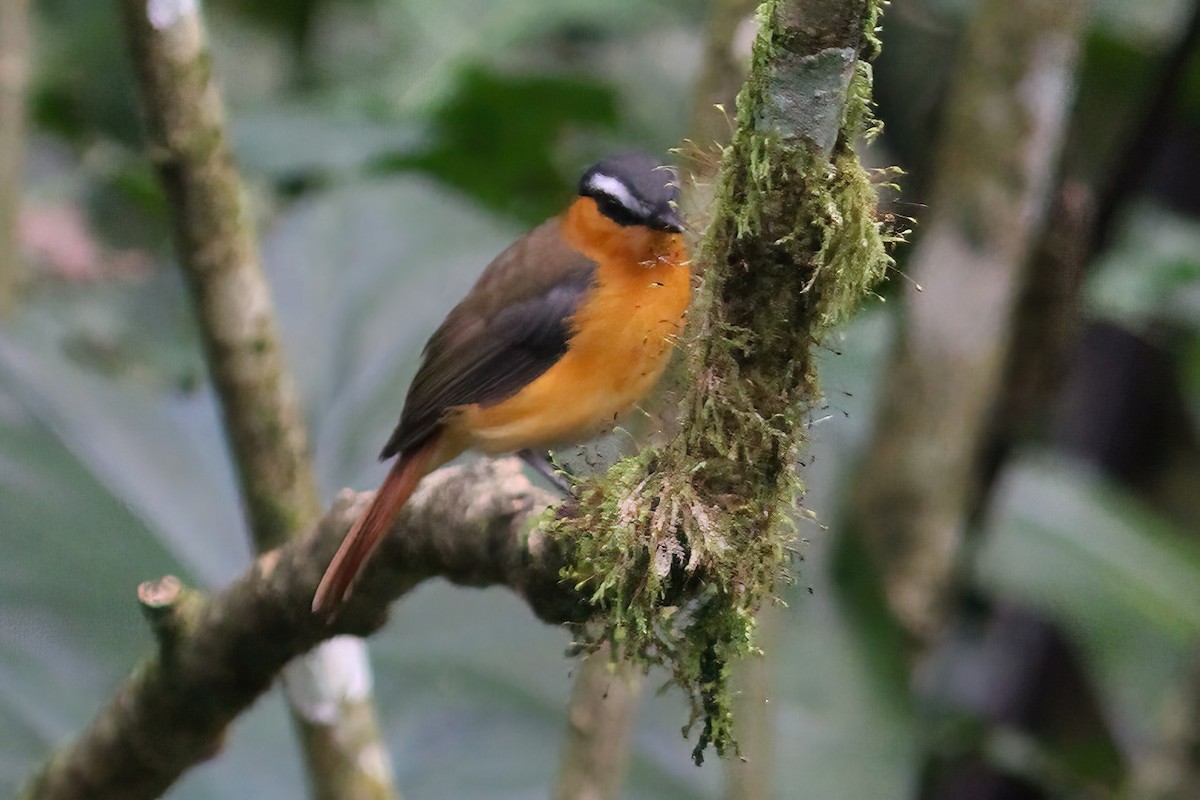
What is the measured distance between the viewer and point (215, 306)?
1.59 meters

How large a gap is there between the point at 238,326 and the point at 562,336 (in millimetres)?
410

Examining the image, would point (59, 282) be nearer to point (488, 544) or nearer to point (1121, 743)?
point (488, 544)

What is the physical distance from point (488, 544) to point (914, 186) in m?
1.99

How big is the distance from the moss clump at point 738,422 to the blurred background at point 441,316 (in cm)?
61

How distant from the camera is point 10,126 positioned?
8.30 feet

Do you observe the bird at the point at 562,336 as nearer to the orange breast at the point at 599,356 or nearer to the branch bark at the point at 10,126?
the orange breast at the point at 599,356

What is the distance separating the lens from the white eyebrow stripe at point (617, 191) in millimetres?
1538

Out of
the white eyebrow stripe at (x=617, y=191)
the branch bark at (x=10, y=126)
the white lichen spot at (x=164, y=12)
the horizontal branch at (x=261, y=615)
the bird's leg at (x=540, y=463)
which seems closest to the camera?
the horizontal branch at (x=261, y=615)

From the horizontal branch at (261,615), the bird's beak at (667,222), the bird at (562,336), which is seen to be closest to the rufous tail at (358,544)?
the horizontal branch at (261,615)

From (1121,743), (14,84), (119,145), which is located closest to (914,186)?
(1121,743)

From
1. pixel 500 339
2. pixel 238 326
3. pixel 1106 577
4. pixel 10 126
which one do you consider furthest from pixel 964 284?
pixel 10 126

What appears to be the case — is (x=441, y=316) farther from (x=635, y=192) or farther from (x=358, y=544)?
(x=358, y=544)

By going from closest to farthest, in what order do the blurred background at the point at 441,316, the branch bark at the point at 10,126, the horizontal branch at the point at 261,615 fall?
the horizontal branch at the point at 261,615 → the blurred background at the point at 441,316 → the branch bark at the point at 10,126

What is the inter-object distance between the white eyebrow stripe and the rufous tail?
0.46 metres
